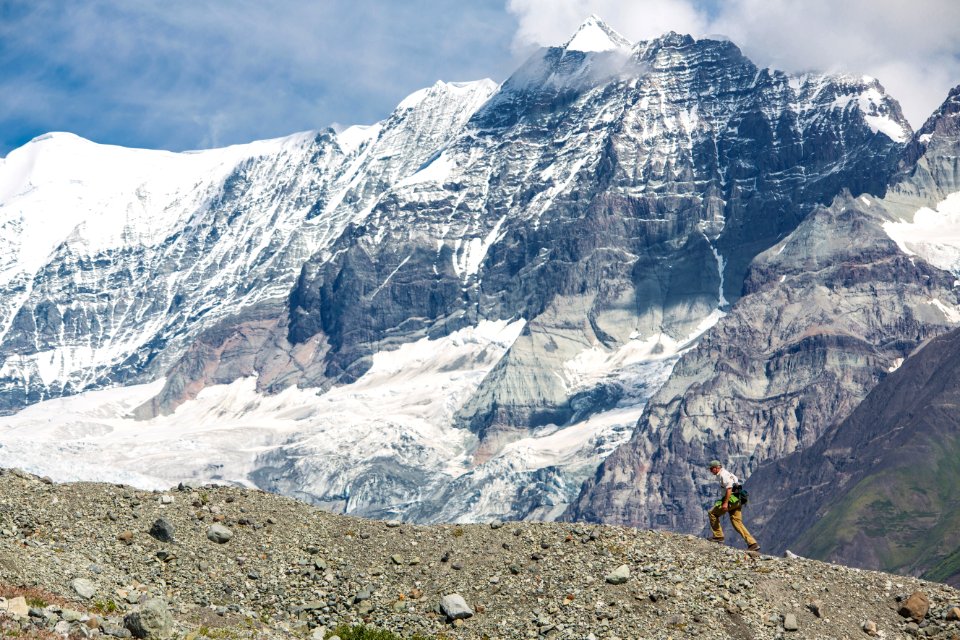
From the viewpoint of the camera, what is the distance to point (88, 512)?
6894 centimetres

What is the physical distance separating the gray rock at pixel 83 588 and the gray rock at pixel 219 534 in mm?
8822

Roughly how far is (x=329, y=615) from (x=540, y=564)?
329 inches

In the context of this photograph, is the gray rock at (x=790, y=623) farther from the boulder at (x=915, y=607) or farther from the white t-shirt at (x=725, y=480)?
the white t-shirt at (x=725, y=480)

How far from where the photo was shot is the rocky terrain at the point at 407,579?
5941 cm

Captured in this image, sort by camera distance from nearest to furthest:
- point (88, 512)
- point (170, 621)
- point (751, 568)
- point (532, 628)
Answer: point (170, 621)
point (532, 628)
point (751, 568)
point (88, 512)

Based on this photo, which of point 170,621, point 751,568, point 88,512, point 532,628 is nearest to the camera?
point 170,621

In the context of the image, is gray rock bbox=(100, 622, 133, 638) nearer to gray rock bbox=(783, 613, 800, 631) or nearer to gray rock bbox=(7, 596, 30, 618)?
gray rock bbox=(7, 596, 30, 618)

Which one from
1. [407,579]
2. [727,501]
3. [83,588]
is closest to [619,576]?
[727,501]

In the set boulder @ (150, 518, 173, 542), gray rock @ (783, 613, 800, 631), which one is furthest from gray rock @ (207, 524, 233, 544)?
gray rock @ (783, 613, 800, 631)

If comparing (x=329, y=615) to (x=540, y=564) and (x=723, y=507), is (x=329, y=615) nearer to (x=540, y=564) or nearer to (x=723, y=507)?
(x=540, y=564)

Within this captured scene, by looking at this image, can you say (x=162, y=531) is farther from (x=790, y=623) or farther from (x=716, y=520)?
(x=790, y=623)

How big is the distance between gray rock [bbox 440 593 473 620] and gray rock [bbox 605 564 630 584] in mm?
5269

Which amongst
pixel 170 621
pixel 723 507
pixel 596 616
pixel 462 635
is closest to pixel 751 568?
pixel 723 507

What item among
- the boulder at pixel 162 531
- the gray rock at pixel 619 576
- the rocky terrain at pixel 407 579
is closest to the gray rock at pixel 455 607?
the rocky terrain at pixel 407 579
